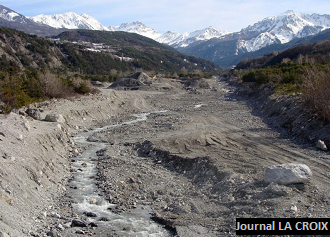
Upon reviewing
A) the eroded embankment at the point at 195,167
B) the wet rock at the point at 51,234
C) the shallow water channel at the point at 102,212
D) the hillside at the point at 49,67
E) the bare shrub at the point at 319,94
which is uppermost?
the hillside at the point at 49,67

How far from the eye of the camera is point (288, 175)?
423 inches

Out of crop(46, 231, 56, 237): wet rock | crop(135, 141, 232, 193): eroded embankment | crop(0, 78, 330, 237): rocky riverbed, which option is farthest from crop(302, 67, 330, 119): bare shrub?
crop(46, 231, 56, 237): wet rock

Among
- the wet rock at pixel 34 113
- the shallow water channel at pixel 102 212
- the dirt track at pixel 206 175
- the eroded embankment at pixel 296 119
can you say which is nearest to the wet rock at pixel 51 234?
the shallow water channel at pixel 102 212

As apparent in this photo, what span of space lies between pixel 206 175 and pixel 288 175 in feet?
11.4

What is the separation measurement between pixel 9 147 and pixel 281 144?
41.3 feet

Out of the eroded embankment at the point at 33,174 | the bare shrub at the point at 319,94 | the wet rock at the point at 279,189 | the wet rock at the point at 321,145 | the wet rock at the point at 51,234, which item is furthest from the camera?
the bare shrub at the point at 319,94

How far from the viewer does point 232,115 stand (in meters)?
28.5

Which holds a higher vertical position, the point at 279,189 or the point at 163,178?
the point at 279,189

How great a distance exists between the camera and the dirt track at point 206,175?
9766 mm

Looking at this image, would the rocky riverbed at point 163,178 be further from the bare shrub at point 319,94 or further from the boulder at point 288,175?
the bare shrub at point 319,94

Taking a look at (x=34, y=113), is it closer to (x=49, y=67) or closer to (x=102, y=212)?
(x=102, y=212)

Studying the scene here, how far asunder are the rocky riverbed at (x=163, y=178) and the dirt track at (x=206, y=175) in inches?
1.3

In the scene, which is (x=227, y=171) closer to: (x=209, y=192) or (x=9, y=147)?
(x=209, y=192)

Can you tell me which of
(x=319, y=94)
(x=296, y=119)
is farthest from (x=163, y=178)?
(x=296, y=119)
